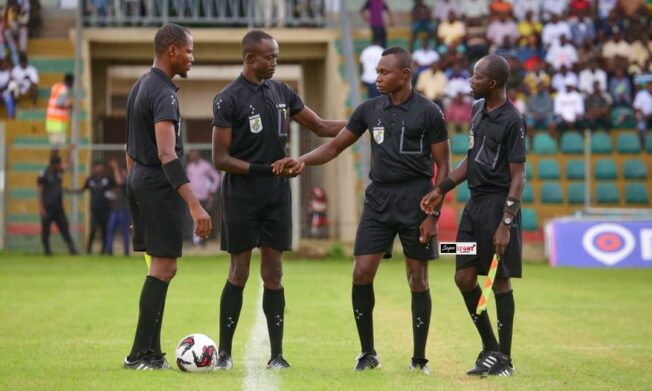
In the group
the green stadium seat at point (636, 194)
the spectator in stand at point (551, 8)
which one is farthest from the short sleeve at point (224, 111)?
the spectator in stand at point (551, 8)

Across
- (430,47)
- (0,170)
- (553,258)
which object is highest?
(430,47)

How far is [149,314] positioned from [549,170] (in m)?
19.4

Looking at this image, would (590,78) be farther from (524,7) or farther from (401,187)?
(401,187)

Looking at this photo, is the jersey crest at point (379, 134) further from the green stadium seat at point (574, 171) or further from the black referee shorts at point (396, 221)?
the green stadium seat at point (574, 171)

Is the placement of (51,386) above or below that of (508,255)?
below

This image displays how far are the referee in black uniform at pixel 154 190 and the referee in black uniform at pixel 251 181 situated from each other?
405 mm

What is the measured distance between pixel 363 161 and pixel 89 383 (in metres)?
18.8

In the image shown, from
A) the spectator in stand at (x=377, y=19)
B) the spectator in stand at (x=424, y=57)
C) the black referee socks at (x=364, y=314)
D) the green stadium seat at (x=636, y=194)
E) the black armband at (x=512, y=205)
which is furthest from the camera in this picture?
the spectator in stand at (x=377, y=19)

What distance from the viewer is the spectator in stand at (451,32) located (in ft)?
98.1

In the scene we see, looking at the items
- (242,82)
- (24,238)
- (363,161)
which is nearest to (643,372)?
(242,82)

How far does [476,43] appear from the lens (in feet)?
97.7

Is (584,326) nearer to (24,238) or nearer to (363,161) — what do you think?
(363,161)

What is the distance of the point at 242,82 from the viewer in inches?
380

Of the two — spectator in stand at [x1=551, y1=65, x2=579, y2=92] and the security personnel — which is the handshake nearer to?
the security personnel
